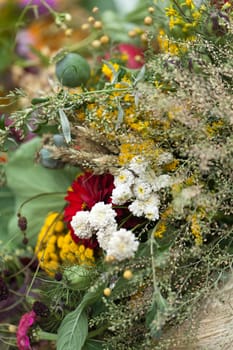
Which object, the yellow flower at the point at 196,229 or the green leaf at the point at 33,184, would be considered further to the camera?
the green leaf at the point at 33,184

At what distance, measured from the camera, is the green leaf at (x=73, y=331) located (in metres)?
0.75

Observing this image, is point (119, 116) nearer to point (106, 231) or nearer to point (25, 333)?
point (106, 231)

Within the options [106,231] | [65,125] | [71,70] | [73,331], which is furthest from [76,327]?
[71,70]

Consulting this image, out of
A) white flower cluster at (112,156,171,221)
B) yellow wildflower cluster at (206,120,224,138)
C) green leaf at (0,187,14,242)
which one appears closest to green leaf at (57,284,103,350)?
white flower cluster at (112,156,171,221)

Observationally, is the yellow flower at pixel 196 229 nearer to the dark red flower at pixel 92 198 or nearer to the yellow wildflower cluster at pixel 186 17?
the dark red flower at pixel 92 198

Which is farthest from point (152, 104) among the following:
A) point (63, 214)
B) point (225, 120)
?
point (63, 214)

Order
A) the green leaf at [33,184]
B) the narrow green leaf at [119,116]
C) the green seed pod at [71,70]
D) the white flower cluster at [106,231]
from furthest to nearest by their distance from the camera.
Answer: the green leaf at [33,184] → the green seed pod at [71,70] → the narrow green leaf at [119,116] → the white flower cluster at [106,231]

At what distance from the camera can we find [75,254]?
0.84m

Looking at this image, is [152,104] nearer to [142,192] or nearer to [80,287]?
[142,192]

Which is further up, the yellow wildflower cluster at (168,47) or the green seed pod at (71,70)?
the yellow wildflower cluster at (168,47)

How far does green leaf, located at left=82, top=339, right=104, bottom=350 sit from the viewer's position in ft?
2.60

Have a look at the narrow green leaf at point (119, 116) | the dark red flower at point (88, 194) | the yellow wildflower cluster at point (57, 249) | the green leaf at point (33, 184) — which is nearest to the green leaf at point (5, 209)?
the green leaf at point (33, 184)

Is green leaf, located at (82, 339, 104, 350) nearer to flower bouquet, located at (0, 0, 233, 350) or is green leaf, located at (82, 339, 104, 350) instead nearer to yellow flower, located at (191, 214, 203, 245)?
flower bouquet, located at (0, 0, 233, 350)

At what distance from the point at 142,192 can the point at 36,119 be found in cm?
20
